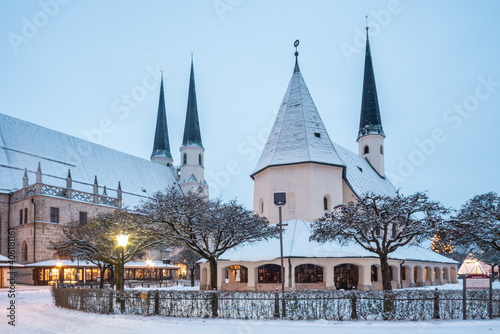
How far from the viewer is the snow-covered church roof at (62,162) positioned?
47.4 m

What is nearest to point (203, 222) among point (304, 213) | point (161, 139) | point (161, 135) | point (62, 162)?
point (304, 213)

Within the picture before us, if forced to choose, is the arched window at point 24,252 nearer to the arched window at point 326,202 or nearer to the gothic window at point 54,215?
the gothic window at point 54,215

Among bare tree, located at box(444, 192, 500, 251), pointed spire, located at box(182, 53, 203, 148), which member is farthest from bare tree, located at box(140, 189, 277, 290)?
pointed spire, located at box(182, 53, 203, 148)

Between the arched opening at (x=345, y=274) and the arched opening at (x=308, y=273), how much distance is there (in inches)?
59.1

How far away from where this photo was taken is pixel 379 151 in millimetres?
46281

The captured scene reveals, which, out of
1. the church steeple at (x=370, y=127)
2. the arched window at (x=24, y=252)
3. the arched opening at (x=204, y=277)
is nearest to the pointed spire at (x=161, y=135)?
the arched window at (x=24, y=252)

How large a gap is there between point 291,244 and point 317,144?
8.60 metres

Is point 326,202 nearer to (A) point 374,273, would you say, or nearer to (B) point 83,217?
(A) point 374,273

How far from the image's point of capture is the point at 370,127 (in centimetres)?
4712

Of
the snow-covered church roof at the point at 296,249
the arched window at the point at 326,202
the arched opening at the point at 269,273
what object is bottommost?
the arched opening at the point at 269,273

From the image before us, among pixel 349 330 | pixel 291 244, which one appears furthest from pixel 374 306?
pixel 291 244

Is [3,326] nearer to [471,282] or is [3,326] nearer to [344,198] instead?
[471,282]

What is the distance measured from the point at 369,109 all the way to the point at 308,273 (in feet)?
79.6

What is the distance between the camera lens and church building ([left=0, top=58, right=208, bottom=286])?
43.0 m
